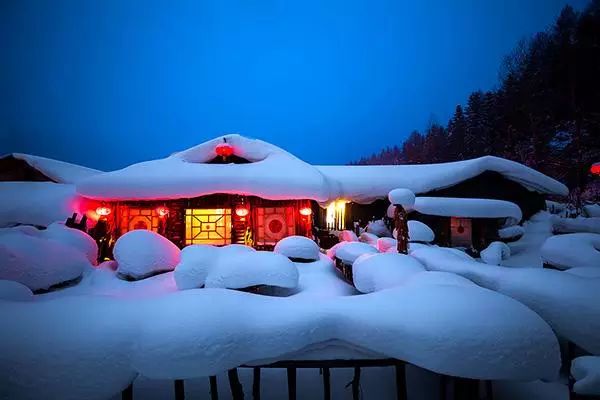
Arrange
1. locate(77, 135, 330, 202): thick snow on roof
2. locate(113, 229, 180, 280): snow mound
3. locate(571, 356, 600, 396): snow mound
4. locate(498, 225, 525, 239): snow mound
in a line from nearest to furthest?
locate(571, 356, 600, 396): snow mound < locate(113, 229, 180, 280): snow mound < locate(77, 135, 330, 202): thick snow on roof < locate(498, 225, 525, 239): snow mound

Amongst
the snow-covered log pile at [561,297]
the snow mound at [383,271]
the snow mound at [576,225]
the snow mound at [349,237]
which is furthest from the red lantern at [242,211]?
the snow mound at [576,225]

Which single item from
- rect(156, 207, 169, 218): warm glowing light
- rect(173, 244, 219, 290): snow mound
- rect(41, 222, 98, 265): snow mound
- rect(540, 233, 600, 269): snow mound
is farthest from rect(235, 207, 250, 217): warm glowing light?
rect(540, 233, 600, 269): snow mound

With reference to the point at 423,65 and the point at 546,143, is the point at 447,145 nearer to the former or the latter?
the point at 546,143

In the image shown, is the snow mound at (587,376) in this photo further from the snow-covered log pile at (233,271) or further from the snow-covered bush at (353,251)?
the snow-covered bush at (353,251)

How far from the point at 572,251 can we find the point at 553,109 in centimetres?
1837

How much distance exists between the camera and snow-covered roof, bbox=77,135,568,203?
38.6 feet

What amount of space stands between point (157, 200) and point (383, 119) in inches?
6963

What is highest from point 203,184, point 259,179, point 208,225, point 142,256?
point 259,179

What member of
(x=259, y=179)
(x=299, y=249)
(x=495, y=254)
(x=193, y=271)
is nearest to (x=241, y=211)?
(x=259, y=179)

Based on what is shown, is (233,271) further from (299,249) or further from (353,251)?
(299,249)

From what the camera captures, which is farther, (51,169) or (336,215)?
(336,215)

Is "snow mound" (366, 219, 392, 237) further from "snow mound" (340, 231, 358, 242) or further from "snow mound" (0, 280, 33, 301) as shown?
"snow mound" (0, 280, 33, 301)

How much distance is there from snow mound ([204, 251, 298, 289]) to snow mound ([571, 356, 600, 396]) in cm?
479

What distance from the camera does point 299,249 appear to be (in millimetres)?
10062
